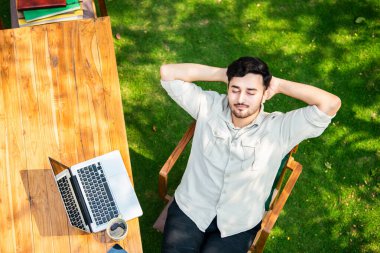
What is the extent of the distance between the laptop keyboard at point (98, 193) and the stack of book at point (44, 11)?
1.58 metres

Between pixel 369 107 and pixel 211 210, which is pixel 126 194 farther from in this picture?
pixel 369 107

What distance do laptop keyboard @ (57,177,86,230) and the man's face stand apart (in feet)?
4.06

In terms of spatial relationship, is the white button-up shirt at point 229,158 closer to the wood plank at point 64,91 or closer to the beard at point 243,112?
the beard at point 243,112

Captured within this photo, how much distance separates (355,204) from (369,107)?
3.63 ft

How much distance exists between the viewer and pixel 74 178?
2826 mm

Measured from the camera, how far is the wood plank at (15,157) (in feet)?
9.07

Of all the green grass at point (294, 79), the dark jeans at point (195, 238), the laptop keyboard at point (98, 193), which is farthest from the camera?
the green grass at point (294, 79)

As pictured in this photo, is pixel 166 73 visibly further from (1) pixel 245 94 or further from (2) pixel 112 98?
(1) pixel 245 94

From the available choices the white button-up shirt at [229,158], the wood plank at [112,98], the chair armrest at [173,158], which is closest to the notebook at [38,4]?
the wood plank at [112,98]

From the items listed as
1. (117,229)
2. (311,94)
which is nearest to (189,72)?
(311,94)

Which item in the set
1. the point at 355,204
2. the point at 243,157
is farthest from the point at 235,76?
the point at 355,204

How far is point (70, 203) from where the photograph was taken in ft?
9.17

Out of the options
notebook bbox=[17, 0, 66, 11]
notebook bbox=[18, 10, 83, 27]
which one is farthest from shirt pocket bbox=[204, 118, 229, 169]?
notebook bbox=[17, 0, 66, 11]

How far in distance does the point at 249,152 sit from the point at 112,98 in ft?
3.48
